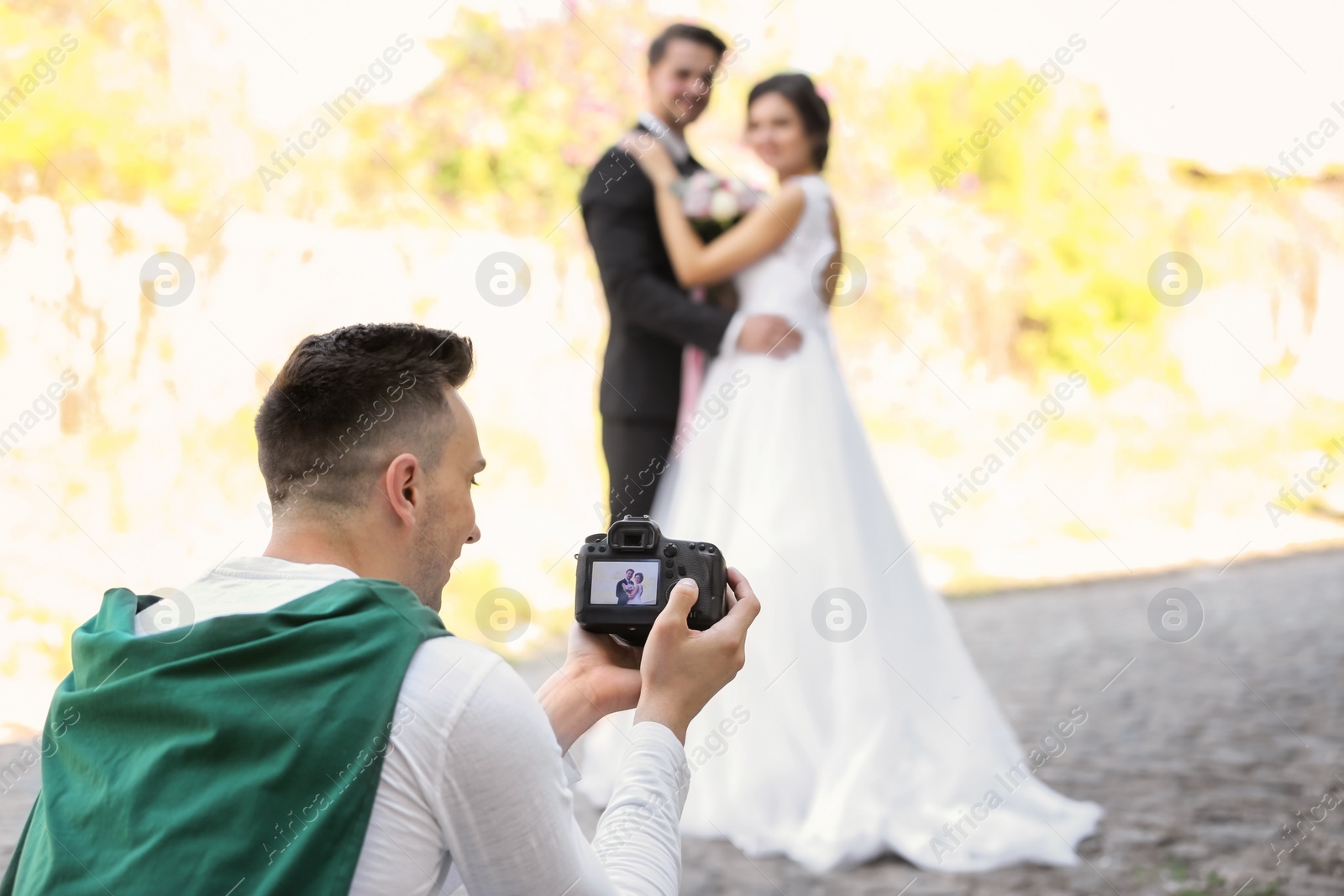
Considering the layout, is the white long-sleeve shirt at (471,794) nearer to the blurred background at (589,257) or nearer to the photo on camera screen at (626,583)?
the photo on camera screen at (626,583)

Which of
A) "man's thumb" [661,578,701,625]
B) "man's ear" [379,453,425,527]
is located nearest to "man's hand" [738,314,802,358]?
"man's thumb" [661,578,701,625]

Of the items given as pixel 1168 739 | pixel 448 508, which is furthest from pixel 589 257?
pixel 448 508

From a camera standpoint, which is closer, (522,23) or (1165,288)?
(522,23)

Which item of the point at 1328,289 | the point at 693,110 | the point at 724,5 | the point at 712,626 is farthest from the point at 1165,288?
the point at 712,626

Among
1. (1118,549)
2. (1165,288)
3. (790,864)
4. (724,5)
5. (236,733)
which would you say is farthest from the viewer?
(1165,288)

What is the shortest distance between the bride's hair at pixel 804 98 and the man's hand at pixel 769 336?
0.57 metres

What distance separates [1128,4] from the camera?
1070cm

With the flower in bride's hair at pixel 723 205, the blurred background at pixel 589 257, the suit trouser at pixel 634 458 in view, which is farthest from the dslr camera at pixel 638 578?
the flower in bride's hair at pixel 723 205

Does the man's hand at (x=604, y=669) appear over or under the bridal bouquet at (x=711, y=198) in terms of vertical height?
under

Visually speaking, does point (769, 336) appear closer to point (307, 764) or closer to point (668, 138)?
point (668, 138)

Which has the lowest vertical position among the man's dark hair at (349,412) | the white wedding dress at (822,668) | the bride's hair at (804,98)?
the white wedding dress at (822,668)

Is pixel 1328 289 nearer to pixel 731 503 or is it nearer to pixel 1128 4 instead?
pixel 1128 4

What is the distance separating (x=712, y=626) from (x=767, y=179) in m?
9.18

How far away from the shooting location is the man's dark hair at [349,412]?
4.28 feet
